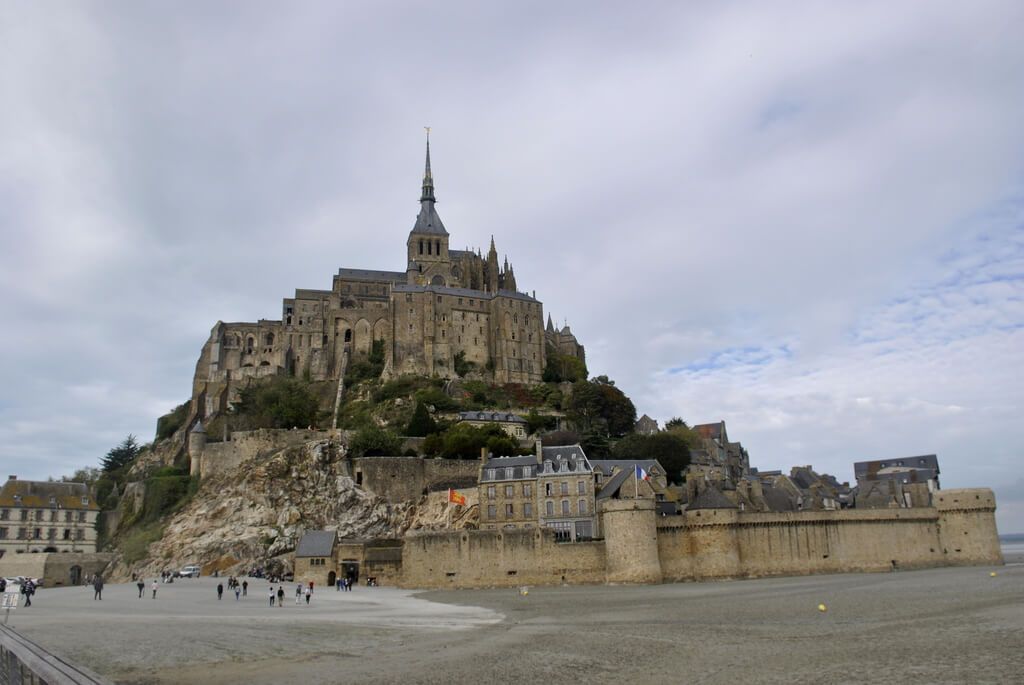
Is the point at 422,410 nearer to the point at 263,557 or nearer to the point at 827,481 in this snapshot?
the point at 263,557

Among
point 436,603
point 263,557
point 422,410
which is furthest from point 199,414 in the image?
point 436,603

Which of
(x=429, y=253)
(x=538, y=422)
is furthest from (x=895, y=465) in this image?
(x=429, y=253)

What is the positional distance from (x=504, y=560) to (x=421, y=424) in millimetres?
22887

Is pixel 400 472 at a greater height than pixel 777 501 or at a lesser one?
greater

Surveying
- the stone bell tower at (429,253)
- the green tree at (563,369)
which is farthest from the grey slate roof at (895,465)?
the stone bell tower at (429,253)

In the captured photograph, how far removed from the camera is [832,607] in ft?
87.7

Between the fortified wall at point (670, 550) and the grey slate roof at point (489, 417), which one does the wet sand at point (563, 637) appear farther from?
the grey slate roof at point (489, 417)

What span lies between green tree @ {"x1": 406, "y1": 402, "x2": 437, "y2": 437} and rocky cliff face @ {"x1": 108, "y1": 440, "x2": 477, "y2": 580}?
24.0ft

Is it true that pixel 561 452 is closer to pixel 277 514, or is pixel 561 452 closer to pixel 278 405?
pixel 277 514

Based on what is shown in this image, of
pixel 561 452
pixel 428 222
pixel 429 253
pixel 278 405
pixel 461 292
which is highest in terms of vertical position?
pixel 428 222

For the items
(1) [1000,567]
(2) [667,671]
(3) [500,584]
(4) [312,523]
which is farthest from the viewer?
(4) [312,523]

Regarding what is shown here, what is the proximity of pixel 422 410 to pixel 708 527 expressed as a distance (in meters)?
28.0

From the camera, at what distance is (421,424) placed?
62094 millimetres

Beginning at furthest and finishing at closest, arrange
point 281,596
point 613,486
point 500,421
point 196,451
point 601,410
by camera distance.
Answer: point 601,410 < point 500,421 < point 196,451 < point 613,486 < point 281,596
